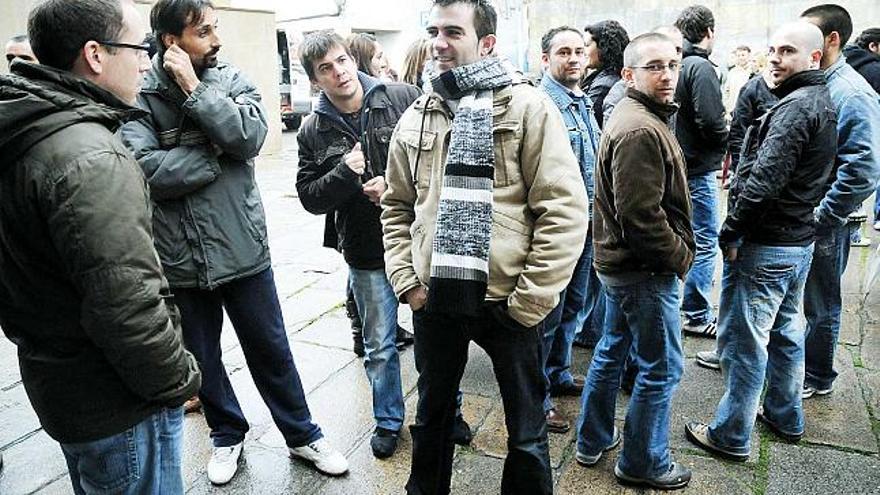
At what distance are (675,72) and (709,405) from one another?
1.95 m

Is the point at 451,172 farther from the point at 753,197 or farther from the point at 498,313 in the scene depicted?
the point at 753,197

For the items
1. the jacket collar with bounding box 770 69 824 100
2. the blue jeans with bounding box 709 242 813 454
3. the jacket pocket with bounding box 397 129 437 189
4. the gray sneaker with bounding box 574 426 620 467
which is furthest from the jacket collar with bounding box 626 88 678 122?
the gray sneaker with bounding box 574 426 620 467

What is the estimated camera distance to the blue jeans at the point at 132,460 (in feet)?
5.95

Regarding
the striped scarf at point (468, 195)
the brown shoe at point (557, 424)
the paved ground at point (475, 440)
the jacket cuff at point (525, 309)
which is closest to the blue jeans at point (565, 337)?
the paved ground at point (475, 440)

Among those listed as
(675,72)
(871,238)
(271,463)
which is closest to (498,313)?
(675,72)

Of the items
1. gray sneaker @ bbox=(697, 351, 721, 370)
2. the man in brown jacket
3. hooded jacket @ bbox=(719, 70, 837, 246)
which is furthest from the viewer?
gray sneaker @ bbox=(697, 351, 721, 370)

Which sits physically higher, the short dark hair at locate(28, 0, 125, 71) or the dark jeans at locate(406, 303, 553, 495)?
the short dark hair at locate(28, 0, 125, 71)

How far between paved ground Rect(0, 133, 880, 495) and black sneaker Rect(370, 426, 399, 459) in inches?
1.5

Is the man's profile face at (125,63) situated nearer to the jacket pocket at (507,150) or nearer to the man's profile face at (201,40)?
the man's profile face at (201,40)

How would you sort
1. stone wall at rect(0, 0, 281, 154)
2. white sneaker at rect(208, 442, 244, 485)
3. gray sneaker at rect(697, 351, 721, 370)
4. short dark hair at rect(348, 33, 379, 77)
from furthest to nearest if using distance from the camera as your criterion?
stone wall at rect(0, 0, 281, 154) → short dark hair at rect(348, 33, 379, 77) → gray sneaker at rect(697, 351, 721, 370) → white sneaker at rect(208, 442, 244, 485)

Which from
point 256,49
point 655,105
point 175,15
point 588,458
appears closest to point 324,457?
point 588,458

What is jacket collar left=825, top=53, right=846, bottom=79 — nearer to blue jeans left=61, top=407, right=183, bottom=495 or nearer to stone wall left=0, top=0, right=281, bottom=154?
blue jeans left=61, top=407, right=183, bottom=495

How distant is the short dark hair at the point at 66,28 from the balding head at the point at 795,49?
8.84 feet

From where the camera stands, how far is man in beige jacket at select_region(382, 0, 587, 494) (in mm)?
2186
